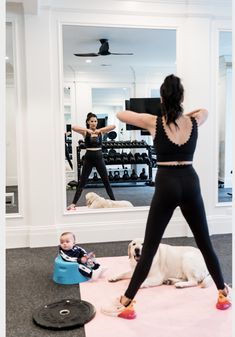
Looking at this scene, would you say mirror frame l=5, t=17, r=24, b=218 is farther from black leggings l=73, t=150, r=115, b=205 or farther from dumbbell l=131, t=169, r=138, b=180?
dumbbell l=131, t=169, r=138, b=180

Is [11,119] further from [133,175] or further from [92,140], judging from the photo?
[133,175]

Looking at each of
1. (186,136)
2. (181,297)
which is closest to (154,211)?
(186,136)

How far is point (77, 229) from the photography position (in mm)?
4008

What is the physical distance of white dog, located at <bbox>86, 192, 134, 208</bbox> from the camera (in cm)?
410

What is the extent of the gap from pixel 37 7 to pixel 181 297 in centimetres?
283

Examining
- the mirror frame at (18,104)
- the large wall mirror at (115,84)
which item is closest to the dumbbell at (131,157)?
the large wall mirror at (115,84)

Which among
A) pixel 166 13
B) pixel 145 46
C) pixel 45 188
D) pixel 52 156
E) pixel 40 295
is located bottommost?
pixel 40 295

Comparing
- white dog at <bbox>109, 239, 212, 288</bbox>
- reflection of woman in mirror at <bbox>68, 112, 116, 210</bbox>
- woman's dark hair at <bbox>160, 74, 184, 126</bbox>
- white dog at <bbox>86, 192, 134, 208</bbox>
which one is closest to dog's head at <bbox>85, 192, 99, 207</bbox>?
white dog at <bbox>86, 192, 134, 208</bbox>

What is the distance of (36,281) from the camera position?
300cm

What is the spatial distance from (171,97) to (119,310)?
139cm

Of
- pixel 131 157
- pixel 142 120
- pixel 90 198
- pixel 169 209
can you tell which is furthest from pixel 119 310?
pixel 131 157

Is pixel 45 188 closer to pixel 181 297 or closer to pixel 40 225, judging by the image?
pixel 40 225

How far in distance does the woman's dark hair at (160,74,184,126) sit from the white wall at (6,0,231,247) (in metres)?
1.87

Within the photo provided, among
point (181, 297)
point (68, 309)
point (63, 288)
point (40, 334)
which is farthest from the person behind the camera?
point (63, 288)
